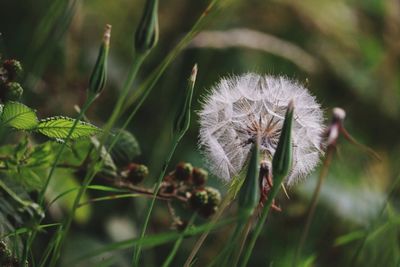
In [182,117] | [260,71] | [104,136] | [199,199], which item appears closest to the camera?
[104,136]

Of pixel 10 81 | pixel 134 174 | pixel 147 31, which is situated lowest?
pixel 134 174

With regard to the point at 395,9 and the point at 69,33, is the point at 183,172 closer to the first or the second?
the point at 69,33

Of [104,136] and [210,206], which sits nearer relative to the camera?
[104,136]

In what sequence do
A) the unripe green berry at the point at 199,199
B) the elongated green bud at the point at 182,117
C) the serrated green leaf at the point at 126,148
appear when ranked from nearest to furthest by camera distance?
the elongated green bud at the point at 182,117 → the unripe green berry at the point at 199,199 → the serrated green leaf at the point at 126,148

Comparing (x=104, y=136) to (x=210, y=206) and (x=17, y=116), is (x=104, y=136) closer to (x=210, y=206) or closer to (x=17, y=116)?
(x=17, y=116)

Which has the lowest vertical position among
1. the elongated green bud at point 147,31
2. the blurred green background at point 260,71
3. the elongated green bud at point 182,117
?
the blurred green background at point 260,71

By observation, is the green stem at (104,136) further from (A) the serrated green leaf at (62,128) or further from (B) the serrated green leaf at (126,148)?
(B) the serrated green leaf at (126,148)

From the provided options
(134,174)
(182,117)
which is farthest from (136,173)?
(182,117)

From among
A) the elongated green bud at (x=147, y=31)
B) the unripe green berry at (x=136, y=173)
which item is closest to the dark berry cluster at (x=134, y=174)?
the unripe green berry at (x=136, y=173)
